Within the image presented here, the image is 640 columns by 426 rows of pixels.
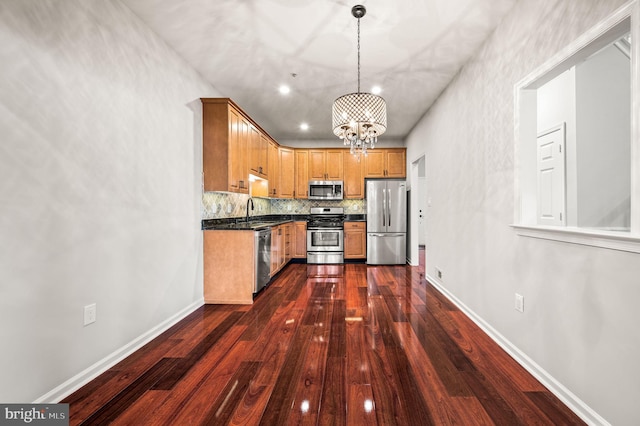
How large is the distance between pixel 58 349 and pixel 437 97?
177 inches

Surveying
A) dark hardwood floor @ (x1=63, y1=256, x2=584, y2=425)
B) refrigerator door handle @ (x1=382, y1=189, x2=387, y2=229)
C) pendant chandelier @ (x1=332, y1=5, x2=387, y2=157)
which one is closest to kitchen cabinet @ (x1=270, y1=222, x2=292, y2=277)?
dark hardwood floor @ (x1=63, y1=256, x2=584, y2=425)

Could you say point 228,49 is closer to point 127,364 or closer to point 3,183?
→ point 3,183

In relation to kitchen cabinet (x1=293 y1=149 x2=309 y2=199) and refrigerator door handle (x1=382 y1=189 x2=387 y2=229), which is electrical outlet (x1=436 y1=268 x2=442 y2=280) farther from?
kitchen cabinet (x1=293 y1=149 x2=309 y2=199)

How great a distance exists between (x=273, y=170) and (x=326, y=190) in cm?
123

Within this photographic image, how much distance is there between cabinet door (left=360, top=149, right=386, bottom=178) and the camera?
6027 mm

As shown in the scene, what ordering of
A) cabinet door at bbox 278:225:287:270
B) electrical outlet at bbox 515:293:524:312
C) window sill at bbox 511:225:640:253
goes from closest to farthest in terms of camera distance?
window sill at bbox 511:225:640:253 < electrical outlet at bbox 515:293:524:312 < cabinet door at bbox 278:225:287:270

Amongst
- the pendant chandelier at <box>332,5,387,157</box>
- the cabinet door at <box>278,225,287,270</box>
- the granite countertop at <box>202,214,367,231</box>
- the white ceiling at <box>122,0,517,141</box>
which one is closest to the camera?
the white ceiling at <box>122,0,517,141</box>

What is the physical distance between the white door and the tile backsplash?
3.39m

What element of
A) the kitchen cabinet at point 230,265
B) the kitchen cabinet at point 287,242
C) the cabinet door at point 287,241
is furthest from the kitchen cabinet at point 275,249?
the kitchen cabinet at point 230,265

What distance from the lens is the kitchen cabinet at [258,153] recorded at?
13.3 feet

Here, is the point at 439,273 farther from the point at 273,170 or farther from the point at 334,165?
the point at 273,170

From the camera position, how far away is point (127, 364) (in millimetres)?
2020

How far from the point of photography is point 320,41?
262cm

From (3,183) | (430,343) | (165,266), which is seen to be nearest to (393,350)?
(430,343)
